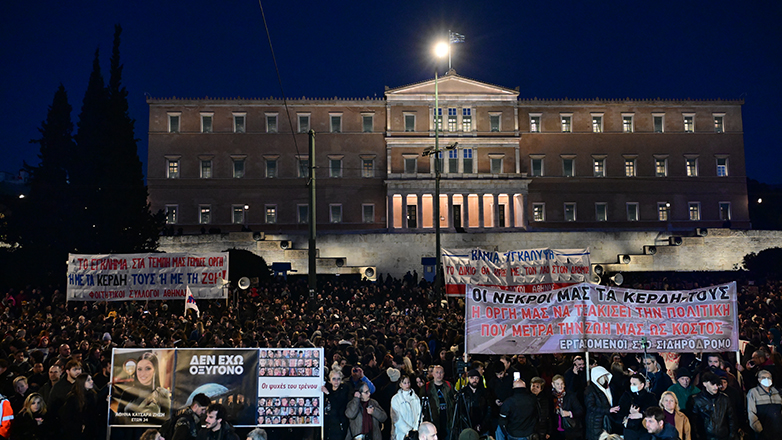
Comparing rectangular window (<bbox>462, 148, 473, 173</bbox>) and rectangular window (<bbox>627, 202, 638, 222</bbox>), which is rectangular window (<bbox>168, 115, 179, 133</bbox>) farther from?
rectangular window (<bbox>627, 202, 638, 222</bbox>)

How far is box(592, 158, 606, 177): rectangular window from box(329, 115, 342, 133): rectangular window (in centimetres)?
1935

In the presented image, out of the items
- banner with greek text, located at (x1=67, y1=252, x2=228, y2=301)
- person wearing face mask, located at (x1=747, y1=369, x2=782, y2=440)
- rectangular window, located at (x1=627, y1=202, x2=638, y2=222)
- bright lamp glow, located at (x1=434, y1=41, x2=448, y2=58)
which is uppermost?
bright lamp glow, located at (x1=434, y1=41, x2=448, y2=58)

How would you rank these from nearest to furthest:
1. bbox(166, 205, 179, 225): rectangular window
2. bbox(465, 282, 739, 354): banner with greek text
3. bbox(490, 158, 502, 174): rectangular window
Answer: bbox(465, 282, 739, 354): banner with greek text < bbox(166, 205, 179, 225): rectangular window < bbox(490, 158, 502, 174): rectangular window

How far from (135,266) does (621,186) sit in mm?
38944

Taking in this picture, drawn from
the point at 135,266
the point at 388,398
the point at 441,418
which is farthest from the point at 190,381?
the point at 135,266

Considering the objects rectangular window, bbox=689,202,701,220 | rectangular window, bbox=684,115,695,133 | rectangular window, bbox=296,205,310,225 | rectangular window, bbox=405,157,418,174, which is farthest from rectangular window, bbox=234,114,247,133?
rectangular window, bbox=689,202,701,220

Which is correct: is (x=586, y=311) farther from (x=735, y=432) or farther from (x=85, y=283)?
(x=85, y=283)

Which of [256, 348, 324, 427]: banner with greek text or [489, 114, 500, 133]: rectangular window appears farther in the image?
[489, 114, 500, 133]: rectangular window

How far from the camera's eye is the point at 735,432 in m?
7.81

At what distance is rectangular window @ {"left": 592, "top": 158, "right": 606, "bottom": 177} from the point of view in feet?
156

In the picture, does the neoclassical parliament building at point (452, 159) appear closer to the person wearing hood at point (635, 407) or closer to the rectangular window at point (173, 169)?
the rectangular window at point (173, 169)

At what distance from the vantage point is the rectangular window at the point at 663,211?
46753mm

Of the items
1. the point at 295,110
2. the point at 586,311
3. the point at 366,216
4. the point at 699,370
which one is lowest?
the point at 699,370

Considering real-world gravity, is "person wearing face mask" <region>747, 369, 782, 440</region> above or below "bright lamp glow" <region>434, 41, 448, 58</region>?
below
